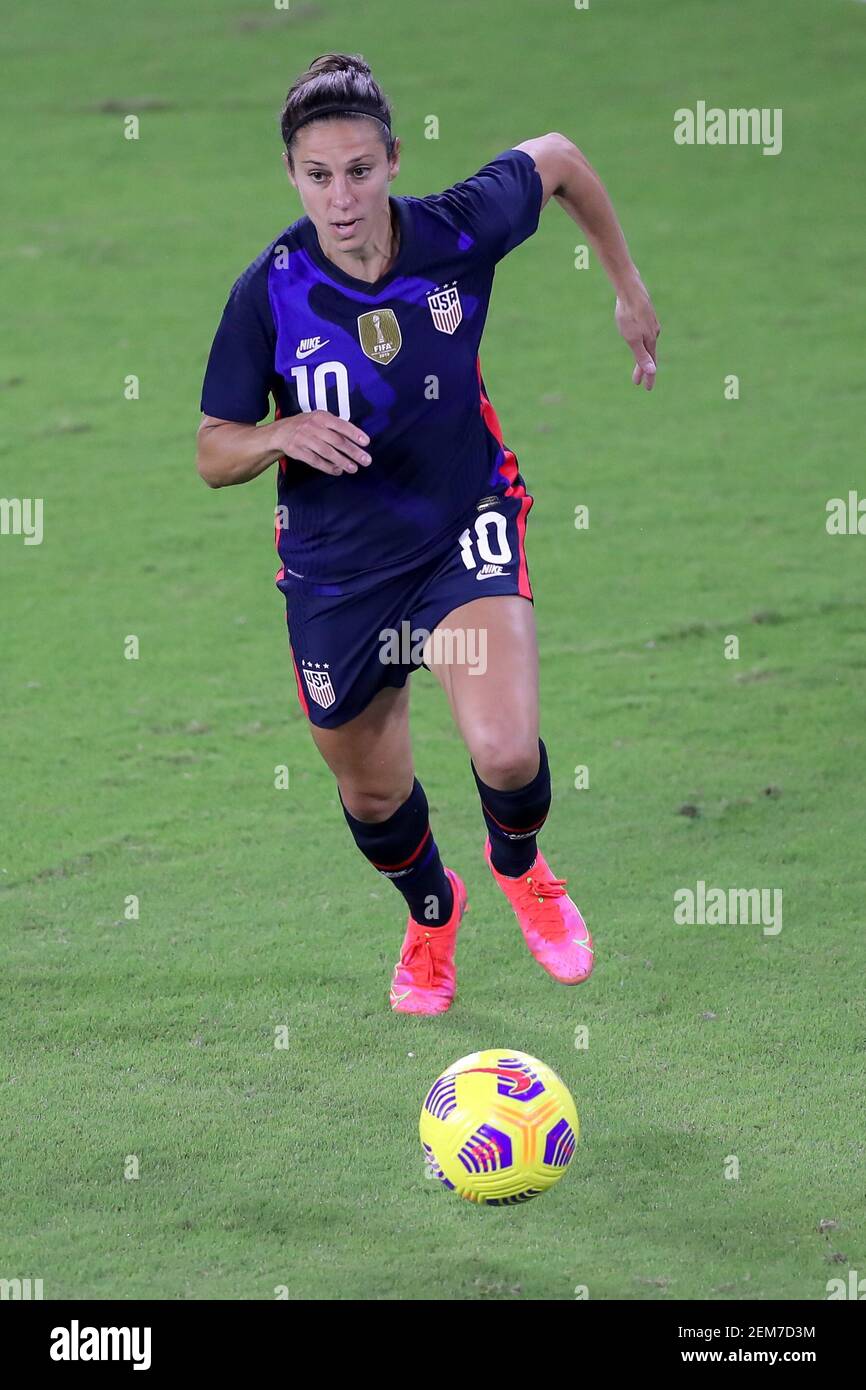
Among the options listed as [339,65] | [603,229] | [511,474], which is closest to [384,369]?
[511,474]

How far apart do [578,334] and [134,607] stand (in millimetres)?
5562

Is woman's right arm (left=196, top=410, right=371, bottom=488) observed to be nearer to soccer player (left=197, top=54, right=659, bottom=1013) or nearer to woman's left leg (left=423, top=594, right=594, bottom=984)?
soccer player (left=197, top=54, right=659, bottom=1013)

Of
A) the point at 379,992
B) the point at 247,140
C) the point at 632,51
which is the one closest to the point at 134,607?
the point at 379,992

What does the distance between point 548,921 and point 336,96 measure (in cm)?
247

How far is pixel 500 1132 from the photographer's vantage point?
4219 mm

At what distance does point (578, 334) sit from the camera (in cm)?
1391

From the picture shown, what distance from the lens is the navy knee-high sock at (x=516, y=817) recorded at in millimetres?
5117

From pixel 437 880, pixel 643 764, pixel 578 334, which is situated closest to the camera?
pixel 437 880

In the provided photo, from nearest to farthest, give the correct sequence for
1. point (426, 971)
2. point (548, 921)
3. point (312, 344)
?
point (312, 344), point (548, 921), point (426, 971)

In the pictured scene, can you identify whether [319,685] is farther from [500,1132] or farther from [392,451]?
[500,1132]

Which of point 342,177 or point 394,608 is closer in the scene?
point 342,177

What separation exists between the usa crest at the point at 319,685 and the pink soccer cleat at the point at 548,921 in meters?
0.77

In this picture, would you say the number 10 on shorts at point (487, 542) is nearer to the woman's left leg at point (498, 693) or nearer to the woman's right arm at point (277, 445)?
the woman's left leg at point (498, 693)

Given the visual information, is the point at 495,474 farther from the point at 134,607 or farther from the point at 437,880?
the point at 134,607
